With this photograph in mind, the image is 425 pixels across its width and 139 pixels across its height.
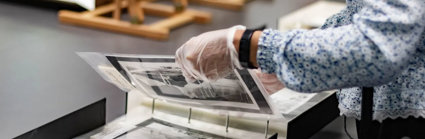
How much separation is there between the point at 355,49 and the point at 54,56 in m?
2.84

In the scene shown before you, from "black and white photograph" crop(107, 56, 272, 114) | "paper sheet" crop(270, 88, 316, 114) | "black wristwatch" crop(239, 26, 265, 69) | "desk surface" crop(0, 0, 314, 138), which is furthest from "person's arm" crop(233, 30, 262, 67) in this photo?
"desk surface" crop(0, 0, 314, 138)

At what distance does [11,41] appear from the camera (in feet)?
12.6

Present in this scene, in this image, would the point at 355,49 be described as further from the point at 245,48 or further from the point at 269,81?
the point at 269,81

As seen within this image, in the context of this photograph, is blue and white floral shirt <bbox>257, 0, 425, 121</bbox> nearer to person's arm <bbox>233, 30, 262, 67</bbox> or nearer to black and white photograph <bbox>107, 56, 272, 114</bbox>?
person's arm <bbox>233, 30, 262, 67</bbox>

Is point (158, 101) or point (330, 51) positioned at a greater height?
point (330, 51)

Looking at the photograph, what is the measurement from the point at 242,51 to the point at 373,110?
0.25 m

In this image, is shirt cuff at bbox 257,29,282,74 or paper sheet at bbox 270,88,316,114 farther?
paper sheet at bbox 270,88,316,114

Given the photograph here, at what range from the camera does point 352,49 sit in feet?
3.26

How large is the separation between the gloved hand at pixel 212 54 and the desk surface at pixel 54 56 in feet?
5.20

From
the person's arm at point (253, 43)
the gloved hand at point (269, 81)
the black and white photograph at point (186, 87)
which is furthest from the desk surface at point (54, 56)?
the person's arm at point (253, 43)

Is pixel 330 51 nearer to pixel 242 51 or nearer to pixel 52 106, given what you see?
pixel 242 51

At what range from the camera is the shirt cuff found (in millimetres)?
1049

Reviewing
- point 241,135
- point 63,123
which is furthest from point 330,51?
point 63,123

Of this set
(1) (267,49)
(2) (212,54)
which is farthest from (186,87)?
(1) (267,49)
